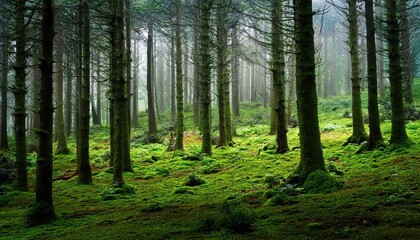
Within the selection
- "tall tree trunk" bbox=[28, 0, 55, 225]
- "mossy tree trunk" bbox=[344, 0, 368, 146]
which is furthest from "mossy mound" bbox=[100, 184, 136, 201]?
"mossy tree trunk" bbox=[344, 0, 368, 146]

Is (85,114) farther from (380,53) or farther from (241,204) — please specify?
(380,53)

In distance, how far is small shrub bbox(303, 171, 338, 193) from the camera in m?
7.28

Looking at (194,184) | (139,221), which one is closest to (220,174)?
(194,184)

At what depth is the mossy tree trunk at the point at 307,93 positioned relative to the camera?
7859 millimetres

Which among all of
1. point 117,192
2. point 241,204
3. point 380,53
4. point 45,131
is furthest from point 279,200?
point 380,53

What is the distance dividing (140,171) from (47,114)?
724 centimetres

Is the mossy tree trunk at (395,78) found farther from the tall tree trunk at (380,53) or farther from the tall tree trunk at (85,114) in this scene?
the tall tree trunk at (85,114)

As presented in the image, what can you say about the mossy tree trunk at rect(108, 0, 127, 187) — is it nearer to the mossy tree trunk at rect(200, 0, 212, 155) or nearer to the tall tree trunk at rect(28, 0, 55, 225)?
the tall tree trunk at rect(28, 0, 55, 225)

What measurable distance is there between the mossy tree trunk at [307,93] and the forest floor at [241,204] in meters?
0.77

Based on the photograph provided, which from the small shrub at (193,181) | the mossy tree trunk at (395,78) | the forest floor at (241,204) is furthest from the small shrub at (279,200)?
the mossy tree trunk at (395,78)

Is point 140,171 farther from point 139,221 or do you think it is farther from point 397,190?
point 397,190

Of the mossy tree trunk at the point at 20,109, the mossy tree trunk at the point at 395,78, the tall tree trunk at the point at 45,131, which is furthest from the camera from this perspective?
the mossy tree trunk at the point at 20,109

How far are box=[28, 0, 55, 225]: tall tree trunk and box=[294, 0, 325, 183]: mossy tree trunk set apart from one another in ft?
16.2

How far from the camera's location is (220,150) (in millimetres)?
17141
